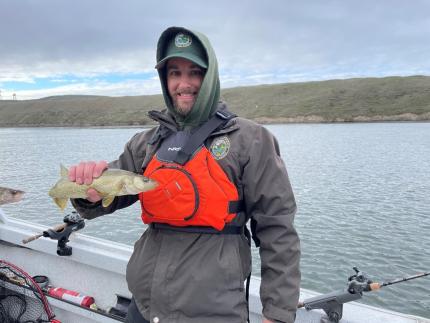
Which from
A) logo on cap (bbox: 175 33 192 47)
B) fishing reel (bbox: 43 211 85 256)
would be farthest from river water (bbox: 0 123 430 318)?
logo on cap (bbox: 175 33 192 47)

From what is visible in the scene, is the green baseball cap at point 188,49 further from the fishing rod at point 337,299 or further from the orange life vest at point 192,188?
the fishing rod at point 337,299

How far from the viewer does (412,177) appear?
18.1 metres

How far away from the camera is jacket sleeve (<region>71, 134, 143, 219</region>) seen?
9.45 feet

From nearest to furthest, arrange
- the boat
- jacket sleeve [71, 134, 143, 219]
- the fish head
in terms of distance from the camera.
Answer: the fish head, jacket sleeve [71, 134, 143, 219], the boat

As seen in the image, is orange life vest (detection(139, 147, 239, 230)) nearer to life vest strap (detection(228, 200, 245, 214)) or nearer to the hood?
life vest strap (detection(228, 200, 245, 214))

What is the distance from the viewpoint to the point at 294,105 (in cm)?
8400

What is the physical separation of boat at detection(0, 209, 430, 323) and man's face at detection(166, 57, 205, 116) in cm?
186

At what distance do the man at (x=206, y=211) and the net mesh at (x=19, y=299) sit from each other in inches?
87.2

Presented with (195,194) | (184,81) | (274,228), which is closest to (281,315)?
(274,228)

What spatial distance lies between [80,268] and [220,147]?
3154 millimetres

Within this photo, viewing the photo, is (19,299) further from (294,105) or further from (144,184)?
(294,105)

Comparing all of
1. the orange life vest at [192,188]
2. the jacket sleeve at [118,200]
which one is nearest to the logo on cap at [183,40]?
the orange life vest at [192,188]

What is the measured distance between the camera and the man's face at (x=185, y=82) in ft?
8.92

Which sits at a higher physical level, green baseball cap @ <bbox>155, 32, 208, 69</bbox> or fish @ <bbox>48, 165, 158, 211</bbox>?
green baseball cap @ <bbox>155, 32, 208, 69</bbox>
